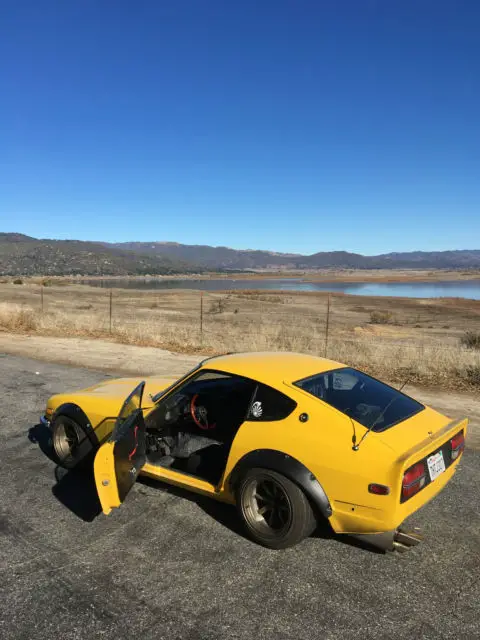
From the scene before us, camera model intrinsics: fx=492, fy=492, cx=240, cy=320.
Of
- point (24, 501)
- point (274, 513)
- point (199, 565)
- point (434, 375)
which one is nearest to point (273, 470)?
point (274, 513)

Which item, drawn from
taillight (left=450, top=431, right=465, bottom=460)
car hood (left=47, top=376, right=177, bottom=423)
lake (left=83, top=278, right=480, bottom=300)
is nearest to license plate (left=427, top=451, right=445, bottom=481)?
taillight (left=450, top=431, right=465, bottom=460)

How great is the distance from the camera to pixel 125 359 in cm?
1291

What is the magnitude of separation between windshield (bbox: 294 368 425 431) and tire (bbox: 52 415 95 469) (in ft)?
7.72

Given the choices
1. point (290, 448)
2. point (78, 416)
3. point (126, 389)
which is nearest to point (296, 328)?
point (126, 389)

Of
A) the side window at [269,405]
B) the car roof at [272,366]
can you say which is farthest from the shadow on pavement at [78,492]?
the side window at [269,405]

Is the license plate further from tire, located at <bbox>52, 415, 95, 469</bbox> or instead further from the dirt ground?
the dirt ground

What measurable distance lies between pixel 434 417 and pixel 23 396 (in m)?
6.97

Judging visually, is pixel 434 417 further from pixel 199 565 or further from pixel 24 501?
pixel 24 501

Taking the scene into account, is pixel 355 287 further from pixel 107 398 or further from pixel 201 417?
pixel 201 417

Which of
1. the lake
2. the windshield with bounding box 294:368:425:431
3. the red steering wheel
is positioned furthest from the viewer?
the lake

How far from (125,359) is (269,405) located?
9658 millimetres

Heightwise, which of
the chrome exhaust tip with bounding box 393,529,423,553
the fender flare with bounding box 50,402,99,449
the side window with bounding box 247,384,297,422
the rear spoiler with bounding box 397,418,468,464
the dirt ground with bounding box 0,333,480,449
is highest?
the side window with bounding box 247,384,297,422

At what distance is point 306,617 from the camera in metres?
2.98

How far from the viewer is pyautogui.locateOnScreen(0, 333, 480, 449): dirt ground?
860cm
